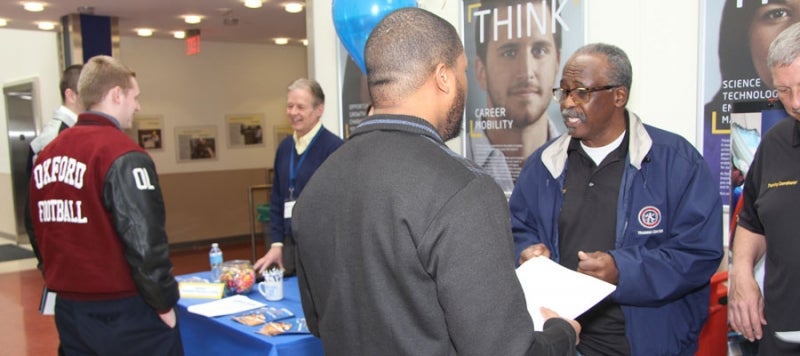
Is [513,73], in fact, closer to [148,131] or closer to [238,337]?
[238,337]

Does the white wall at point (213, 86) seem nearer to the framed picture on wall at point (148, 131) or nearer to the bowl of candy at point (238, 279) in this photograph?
the framed picture on wall at point (148, 131)

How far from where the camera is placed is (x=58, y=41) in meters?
8.34

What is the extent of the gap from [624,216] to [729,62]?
102 cm

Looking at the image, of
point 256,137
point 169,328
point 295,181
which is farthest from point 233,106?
point 169,328

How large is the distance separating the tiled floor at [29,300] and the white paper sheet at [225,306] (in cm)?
260

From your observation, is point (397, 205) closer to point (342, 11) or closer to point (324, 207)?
point (324, 207)

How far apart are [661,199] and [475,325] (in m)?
1.01

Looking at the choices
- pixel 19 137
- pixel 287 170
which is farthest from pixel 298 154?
pixel 19 137

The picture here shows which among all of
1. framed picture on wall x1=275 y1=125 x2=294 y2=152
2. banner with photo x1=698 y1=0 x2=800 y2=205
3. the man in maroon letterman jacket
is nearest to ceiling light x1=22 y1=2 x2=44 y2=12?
framed picture on wall x1=275 y1=125 x2=294 y2=152

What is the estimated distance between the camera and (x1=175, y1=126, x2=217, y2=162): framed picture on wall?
882 centimetres

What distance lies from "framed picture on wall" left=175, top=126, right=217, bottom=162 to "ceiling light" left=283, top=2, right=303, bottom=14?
9.28ft

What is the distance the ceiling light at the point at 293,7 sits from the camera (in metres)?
6.57

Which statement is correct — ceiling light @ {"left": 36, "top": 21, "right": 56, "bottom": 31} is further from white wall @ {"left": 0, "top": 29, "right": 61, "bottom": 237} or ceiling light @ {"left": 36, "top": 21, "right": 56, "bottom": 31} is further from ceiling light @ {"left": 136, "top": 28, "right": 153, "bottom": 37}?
ceiling light @ {"left": 136, "top": 28, "right": 153, "bottom": 37}

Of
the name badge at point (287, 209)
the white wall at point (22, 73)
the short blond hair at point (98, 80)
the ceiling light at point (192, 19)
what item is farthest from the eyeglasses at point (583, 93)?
the white wall at point (22, 73)
